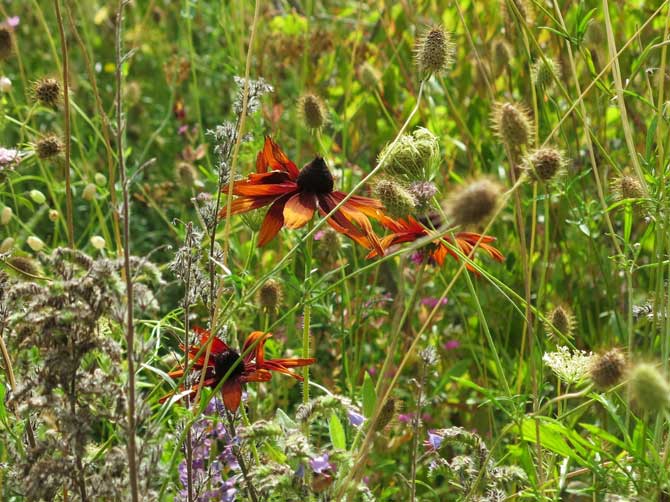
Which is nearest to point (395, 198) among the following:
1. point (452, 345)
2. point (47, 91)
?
point (47, 91)

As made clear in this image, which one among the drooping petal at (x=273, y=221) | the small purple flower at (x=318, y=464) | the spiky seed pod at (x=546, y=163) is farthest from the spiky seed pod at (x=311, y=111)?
the small purple flower at (x=318, y=464)

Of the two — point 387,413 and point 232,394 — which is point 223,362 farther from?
point 387,413

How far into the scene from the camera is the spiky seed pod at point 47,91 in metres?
Answer: 1.65

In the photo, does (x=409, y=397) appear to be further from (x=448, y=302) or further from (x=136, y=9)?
(x=136, y=9)

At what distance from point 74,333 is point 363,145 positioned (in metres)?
1.71

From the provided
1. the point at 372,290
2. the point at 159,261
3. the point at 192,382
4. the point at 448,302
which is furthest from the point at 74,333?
the point at 159,261

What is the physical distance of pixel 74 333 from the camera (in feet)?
3.27

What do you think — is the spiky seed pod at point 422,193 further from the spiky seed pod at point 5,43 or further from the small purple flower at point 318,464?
the spiky seed pod at point 5,43

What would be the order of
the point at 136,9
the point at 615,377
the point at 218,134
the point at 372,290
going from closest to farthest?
1. the point at 615,377
2. the point at 218,134
3. the point at 372,290
4. the point at 136,9

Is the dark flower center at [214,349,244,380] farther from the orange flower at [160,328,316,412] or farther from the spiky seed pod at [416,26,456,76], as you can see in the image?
the spiky seed pod at [416,26,456,76]

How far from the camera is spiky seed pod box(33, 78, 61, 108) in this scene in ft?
5.40

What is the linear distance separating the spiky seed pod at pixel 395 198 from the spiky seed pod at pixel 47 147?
778mm

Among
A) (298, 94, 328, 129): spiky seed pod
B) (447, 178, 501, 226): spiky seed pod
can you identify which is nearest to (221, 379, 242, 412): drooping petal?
(447, 178, 501, 226): spiky seed pod

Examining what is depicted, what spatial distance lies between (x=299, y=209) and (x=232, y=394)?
25 centimetres
